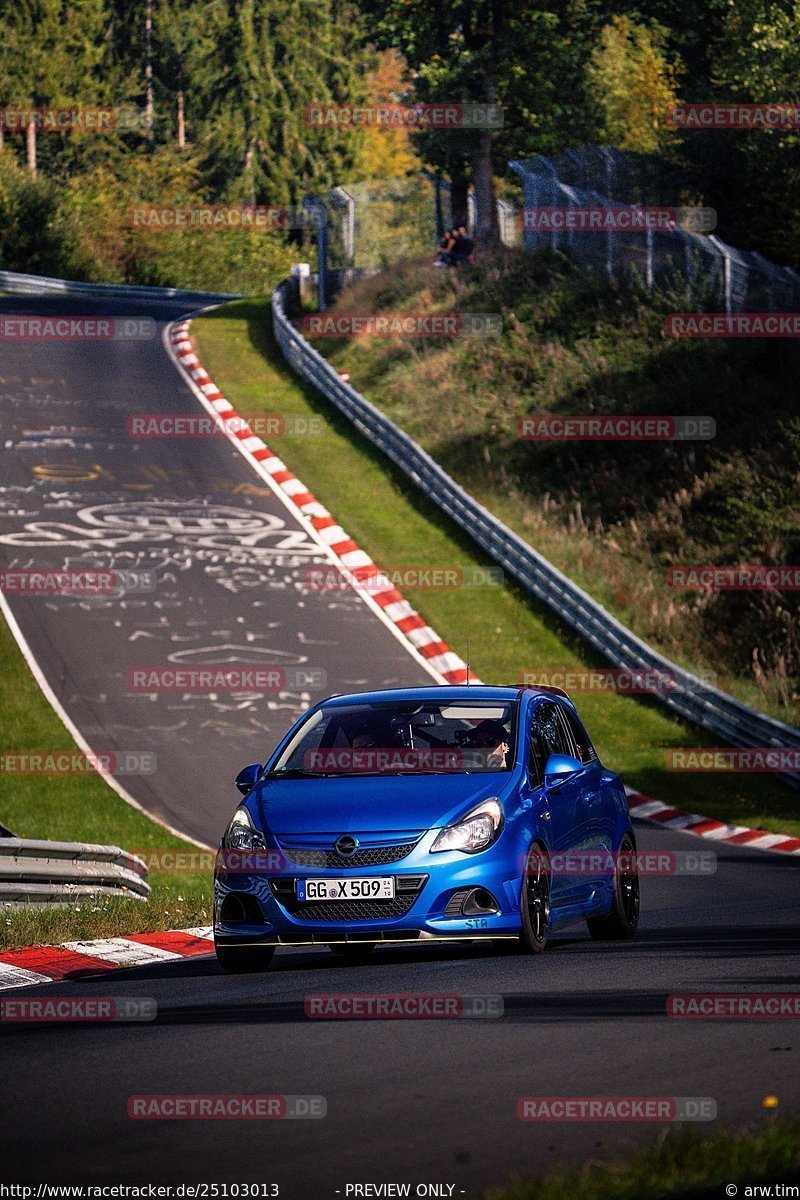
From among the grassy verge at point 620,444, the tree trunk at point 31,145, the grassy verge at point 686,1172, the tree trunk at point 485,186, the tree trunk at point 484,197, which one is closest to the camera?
the grassy verge at point 686,1172

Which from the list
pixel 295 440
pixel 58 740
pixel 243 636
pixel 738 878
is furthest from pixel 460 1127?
pixel 295 440

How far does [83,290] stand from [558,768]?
179 feet

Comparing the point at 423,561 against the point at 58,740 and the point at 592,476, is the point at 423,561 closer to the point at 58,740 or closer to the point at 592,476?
the point at 592,476

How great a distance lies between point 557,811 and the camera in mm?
10828

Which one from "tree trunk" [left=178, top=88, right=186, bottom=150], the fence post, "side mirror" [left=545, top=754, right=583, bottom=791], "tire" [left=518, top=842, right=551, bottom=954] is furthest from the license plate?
"tree trunk" [left=178, top=88, right=186, bottom=150]

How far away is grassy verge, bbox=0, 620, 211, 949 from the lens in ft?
39.5

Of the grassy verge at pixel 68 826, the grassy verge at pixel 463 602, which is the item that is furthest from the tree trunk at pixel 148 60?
the grassy verge at pixel 68 826

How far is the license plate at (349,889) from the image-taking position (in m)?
9.77

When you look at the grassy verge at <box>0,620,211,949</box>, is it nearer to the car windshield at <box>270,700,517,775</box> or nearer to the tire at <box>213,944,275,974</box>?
the tire at <box>213,944,275,974</box>

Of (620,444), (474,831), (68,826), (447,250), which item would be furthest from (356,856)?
(447,250)

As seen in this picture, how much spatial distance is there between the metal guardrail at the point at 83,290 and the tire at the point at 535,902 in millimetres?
47453

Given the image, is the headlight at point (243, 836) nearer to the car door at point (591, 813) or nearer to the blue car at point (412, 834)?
the blue car at point (412, 834)

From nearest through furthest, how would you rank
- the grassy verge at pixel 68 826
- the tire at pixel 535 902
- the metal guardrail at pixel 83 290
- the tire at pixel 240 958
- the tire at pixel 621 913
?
the tire at pixel 535 902, the tire at pixel 240 958, the tire at pixel 621 913, the grassy verge at pixel 68 826, the metal guardrail at pixel 83 290

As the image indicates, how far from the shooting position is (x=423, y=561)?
29859 millimetres
